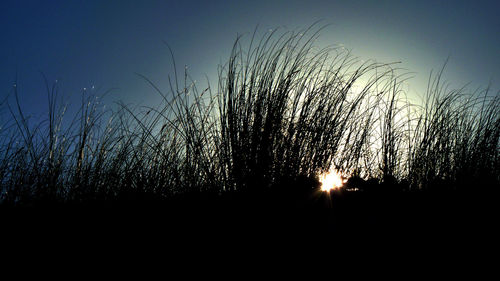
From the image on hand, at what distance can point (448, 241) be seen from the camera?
3.52 ft

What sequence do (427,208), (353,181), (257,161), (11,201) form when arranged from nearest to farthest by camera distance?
(353,181), (427,208), (257,161), (11,201)

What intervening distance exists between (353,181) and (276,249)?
408 mm

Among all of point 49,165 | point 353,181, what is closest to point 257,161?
point 353,181

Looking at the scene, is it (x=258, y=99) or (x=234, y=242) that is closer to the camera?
(x=234, y=242)

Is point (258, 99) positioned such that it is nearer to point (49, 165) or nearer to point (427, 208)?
point (427, 208)

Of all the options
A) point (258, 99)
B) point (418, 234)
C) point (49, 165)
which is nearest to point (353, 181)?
point (418, 234)

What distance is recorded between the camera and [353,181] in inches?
47.7

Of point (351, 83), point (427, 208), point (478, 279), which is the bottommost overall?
point (478, 279)

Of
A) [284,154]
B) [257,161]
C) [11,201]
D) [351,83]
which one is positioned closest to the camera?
[257,161]

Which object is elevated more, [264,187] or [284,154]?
[284,154]

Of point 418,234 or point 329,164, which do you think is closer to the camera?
point 418,234

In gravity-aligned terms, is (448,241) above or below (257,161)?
below

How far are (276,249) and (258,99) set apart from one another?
0.83 metres

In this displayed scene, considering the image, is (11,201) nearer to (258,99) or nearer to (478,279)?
(258,99)
